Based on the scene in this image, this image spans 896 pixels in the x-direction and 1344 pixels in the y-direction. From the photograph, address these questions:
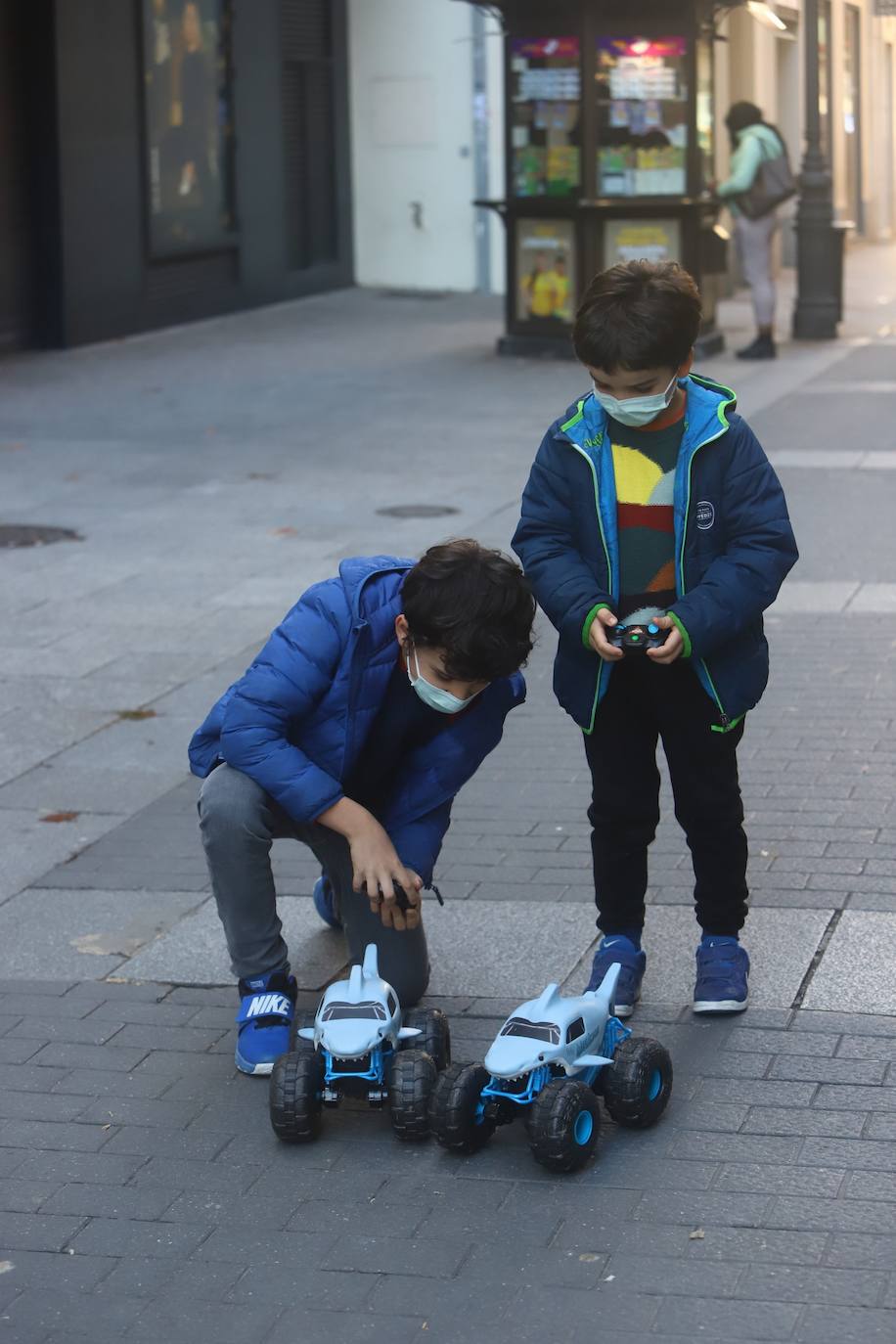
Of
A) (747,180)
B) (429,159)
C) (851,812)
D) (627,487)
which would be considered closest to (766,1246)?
(627,487)

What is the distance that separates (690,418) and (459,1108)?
1406 millimetres

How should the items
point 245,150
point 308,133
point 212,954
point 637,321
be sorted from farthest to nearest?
1. point 308,133
2. point 245,150
3. point 212,954
4. point 637,321

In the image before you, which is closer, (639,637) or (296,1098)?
(296,1098)

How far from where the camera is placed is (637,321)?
3744mm

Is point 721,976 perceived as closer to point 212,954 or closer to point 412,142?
point 212,954

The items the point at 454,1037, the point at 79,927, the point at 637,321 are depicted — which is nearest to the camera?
the point at 637,321

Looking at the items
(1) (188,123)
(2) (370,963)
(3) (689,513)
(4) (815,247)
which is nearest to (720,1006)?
(2) (370,963)

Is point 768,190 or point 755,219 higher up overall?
point 768,190

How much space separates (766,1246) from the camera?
3189mm

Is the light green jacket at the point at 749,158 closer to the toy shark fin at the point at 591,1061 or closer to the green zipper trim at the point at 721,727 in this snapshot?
the green zipper trim at the point at 721,727

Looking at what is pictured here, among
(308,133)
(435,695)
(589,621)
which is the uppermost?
(308,133)

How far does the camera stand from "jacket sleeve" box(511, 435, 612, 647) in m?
3.90

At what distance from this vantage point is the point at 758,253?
1631 cm

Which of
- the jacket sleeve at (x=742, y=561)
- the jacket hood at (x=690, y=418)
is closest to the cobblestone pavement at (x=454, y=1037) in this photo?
the jacket sleeve at (x=742, y=561)
